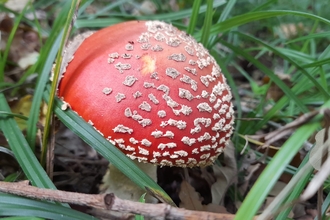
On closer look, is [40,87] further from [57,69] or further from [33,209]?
[33,209]

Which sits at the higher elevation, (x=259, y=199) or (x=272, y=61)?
(x=272, y=61)

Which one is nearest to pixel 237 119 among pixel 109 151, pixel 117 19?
pixel 109 151

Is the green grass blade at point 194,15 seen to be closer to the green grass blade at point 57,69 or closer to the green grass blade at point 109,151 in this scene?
the green grass blade at point 57,69

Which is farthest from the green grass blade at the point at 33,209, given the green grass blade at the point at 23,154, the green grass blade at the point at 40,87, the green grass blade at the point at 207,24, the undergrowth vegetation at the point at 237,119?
the green grass blade at the point at 207,24

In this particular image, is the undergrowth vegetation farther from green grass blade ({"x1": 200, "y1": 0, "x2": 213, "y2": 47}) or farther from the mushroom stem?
the mushroom stem

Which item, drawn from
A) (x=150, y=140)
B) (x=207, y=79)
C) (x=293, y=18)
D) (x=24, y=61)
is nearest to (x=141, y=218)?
(x=150, y=140)

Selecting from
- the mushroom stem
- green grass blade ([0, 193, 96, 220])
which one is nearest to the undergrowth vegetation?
green grass blade ([0, 193, 96, 220])

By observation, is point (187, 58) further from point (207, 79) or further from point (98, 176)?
point (98, 176)
